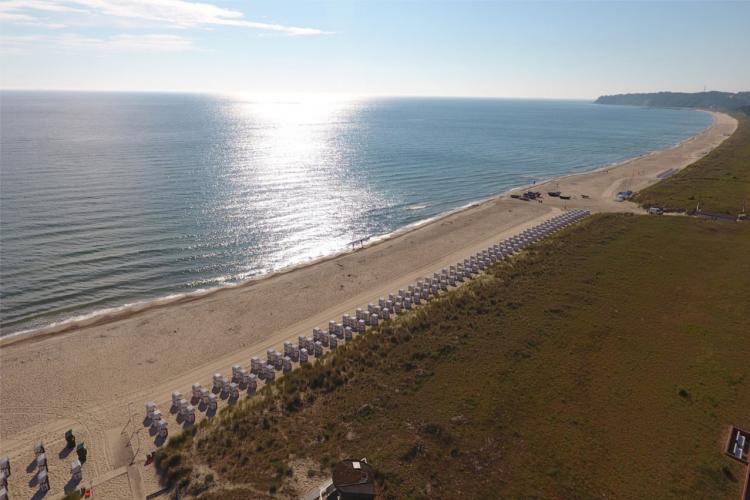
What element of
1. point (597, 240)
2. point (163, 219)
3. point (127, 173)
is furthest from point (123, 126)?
point (597, 240)

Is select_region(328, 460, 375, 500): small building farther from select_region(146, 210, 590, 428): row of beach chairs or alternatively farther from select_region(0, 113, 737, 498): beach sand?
select_region(146, 210, 590, 428): row of beach chairs

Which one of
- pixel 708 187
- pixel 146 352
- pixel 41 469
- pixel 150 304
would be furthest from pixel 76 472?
pixel 708 187

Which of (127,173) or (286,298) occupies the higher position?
(127,173)

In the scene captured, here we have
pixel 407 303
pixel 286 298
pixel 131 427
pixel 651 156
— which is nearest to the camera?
pixel 131 427

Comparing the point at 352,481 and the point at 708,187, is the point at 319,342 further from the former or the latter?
the point at 708,187

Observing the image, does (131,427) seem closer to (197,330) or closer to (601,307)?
(197,330)
